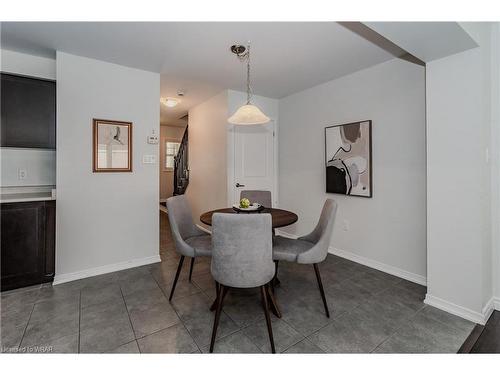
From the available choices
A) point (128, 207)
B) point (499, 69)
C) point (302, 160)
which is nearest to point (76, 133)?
point (128, 207)

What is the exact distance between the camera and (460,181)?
1931mm

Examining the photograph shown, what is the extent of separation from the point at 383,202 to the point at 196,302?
2.36 m

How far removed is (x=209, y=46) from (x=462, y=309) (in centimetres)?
328

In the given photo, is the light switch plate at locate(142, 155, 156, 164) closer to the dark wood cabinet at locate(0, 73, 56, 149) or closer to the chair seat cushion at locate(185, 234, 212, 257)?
the dark wood cabinet at locate(0, 73, 56, 149)

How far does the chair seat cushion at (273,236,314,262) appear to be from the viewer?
1980 mm

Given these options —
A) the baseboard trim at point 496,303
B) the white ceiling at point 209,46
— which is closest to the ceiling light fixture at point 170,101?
the white ceiling at point 209,46

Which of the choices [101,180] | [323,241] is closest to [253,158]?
[101,180]

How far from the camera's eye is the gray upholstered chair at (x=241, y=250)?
1.50m

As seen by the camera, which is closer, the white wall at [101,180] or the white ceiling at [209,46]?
the white ceiling at [209,46]

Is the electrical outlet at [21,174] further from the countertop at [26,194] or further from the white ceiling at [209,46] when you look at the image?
the white ceiling at [209,46]

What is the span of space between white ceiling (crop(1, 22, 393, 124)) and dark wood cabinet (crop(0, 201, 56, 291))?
162cm

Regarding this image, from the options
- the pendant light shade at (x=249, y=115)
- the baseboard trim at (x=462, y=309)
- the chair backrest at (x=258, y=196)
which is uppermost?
the pendant light shade at (x=249, y=115)

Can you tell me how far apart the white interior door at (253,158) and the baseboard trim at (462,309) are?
8.58 ft

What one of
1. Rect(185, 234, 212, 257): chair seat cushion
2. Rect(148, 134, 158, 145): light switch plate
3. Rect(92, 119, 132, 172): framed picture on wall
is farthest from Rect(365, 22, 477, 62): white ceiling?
Rect(92, 119, 132, 172): framed picture on wall
